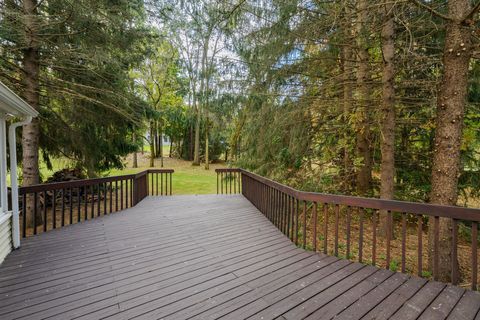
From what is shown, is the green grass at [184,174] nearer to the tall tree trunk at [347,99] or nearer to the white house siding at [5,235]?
the white house siding at [5,235]

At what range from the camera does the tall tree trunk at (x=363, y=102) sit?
4016 millimetres

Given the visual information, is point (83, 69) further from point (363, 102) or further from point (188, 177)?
point (188, 177)

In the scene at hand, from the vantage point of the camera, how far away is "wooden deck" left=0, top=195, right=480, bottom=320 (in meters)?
2.09

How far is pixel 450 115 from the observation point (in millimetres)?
2797

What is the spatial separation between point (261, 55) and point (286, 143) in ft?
6.73

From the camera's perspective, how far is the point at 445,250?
288 centimetres

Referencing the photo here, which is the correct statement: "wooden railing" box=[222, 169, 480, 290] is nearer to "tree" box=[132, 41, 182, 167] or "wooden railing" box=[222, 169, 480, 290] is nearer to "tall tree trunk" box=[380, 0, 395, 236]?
"tall tree trunk" box=[380, 0, 395, 236]

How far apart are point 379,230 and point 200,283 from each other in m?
4.09

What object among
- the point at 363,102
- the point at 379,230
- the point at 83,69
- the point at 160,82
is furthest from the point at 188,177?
the point at 363,102

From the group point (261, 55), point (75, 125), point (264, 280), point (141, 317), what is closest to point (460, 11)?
point (261, 55)

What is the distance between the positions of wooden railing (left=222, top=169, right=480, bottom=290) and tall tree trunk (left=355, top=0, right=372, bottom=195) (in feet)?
3.91

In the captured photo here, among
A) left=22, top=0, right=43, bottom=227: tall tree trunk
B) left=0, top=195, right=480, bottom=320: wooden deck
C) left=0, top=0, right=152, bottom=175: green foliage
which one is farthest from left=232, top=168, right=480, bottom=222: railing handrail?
left=22, top=0, right=43, bottom=227: tall tree trunk

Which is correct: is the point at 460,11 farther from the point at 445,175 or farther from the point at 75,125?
the point at 75,125

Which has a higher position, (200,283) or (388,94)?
(388,94)
